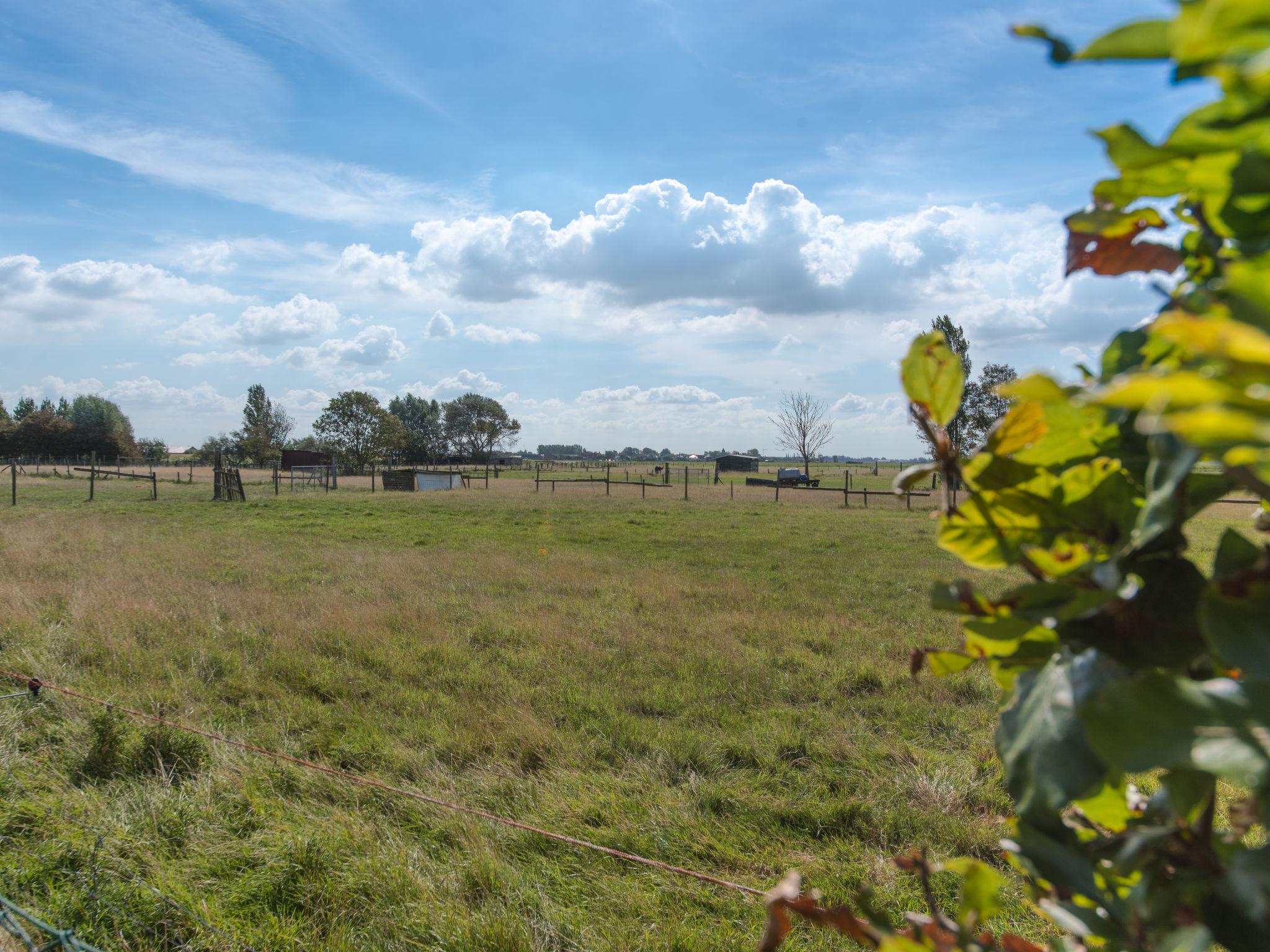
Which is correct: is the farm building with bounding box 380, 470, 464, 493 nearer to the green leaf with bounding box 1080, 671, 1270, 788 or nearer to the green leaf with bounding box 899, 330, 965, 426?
the green leaf with bounding box 899, 330, 965, 426

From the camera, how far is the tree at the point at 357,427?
63.5 meters

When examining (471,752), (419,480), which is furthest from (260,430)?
(471,752)

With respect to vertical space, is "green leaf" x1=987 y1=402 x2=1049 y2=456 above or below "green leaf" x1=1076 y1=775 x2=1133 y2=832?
above

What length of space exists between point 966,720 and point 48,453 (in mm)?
87028

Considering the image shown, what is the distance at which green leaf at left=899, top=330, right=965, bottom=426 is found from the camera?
605 mm

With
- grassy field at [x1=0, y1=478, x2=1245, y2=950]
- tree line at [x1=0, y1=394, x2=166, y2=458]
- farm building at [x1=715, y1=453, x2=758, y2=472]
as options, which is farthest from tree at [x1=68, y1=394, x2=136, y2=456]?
grassy field at [x1=0, y1=478, x2=1245, y2=950]

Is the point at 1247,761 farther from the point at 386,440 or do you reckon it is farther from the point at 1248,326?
the point at 386,440

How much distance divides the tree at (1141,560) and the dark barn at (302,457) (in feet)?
254

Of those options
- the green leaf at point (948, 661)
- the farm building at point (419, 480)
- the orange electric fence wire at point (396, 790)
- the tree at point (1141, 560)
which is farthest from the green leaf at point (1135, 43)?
the farm building at point (419, 480)

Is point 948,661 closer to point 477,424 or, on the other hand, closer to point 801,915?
point 801,915

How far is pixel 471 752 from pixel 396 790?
92 cm

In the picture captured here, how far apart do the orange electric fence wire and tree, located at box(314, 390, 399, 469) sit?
62.2 meters

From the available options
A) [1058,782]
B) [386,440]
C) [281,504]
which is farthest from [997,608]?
[386,440]

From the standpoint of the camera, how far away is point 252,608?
804 cm
